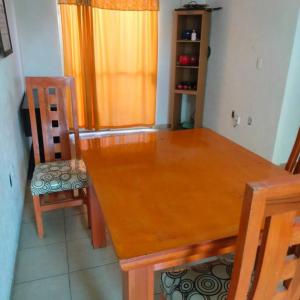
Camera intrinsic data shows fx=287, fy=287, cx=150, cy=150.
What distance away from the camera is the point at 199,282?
42.8 inches

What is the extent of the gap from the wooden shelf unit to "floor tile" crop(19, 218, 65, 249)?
106 inches

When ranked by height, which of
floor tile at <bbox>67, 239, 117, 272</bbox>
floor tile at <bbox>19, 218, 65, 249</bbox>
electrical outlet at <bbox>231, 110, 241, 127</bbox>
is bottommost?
floor tile at <bbox>19, 218, 65, 249</bbox>

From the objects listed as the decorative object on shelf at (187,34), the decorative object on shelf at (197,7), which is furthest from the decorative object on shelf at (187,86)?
the decorative object on shelf at (197,7)

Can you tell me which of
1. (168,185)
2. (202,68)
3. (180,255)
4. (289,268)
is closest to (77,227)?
(168,185)

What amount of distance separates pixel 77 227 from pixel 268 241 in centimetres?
174

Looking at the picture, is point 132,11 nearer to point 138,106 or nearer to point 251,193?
point 138,106

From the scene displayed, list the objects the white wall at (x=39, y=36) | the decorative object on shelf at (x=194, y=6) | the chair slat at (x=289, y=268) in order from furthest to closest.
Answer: the decorative object on shelf at (x=194, y=6) < the white wall at (x=39, y=36) < the chair slat at (x=289, y=268)

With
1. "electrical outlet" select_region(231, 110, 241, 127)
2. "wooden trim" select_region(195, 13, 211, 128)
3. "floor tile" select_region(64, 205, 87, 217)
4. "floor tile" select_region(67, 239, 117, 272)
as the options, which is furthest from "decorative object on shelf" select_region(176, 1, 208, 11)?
"floor tile" select_region(67, 239, 117, 272)

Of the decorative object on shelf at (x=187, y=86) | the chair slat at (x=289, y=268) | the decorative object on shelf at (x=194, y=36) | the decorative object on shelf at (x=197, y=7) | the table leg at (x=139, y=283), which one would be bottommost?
the table leg at (x=139, y=283)

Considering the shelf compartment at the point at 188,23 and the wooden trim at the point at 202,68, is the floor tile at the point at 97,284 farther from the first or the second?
the shelf compartment at the point at 188,23

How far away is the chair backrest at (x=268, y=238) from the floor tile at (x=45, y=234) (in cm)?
154

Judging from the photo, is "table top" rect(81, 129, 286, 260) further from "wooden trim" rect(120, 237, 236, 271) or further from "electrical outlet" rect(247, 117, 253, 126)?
"electrical outlet" rect(247, 117, 253, 126)

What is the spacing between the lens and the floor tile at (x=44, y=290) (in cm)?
158

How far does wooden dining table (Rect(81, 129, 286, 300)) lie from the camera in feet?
3.05
